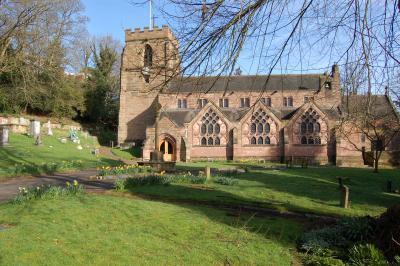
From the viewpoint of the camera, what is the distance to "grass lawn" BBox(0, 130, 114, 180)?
2175 centimetres

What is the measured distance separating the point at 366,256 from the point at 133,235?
4.83 metres

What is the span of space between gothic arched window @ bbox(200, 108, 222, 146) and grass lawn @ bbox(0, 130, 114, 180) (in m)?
16.1

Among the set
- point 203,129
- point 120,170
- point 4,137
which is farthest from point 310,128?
point 4,137

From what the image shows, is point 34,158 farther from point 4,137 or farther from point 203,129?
point 203,129

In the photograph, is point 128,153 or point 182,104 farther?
point 182,104

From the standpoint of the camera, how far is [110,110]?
6350 cm

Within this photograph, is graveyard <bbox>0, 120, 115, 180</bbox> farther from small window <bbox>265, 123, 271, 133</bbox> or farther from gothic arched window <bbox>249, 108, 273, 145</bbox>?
small window <bbox>265, 123, 271, 133</bbox>

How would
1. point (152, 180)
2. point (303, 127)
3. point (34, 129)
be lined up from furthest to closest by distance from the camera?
point (303, 127), point (34, 129), point (152, 180)

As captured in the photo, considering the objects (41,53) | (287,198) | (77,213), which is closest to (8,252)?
(77,213)

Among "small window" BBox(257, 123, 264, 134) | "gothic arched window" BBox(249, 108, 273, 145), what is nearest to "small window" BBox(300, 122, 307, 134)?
"gothic arched window" BBox(249, 108, 273, 145)

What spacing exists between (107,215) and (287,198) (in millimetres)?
7873

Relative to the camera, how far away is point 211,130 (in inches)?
1844

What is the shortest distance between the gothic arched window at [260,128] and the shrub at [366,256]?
3855cm

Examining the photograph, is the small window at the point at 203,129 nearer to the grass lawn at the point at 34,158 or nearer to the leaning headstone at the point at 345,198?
the grass lawn at the point at 34,158
